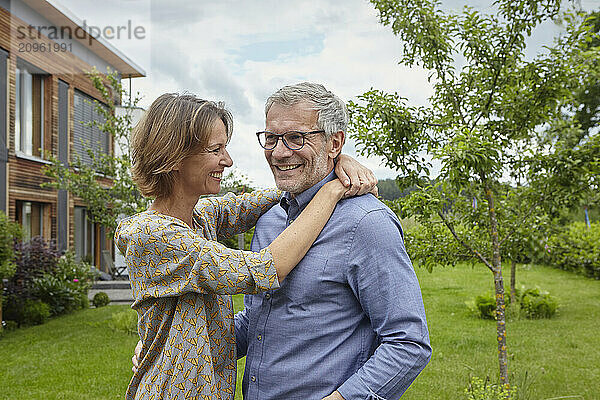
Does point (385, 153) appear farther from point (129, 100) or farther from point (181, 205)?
point (129, 100)

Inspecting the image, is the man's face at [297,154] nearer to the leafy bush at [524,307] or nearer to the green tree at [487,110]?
the green tree at [487,110]

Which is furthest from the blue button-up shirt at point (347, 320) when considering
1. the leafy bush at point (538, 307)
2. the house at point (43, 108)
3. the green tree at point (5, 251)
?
the house at point (43, 108)

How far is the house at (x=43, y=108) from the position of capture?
1301 centimetres

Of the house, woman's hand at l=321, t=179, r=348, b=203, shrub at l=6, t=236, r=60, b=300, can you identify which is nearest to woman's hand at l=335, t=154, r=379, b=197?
woman's hand at l=321, t=179, r=348, b=203

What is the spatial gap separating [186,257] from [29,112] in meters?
14.4

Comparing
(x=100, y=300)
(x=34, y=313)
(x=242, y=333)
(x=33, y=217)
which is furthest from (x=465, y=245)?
(x=33, y=217)

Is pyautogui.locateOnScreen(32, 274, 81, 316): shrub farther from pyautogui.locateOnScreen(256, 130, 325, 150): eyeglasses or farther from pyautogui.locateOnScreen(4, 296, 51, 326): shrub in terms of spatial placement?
pyautogui.locateOnScreen(256, 130, 325, 150): eyeglasses

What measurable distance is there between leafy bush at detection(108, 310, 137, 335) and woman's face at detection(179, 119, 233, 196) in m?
8.08

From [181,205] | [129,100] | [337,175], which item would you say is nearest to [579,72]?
[337,175]

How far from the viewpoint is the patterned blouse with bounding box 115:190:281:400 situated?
1.88 meters

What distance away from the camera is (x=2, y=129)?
1258 cm

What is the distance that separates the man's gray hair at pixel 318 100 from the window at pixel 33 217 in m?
13.6

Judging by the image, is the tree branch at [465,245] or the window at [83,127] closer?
the tree branch at [465,245]

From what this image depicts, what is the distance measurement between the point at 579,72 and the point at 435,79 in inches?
48.2
